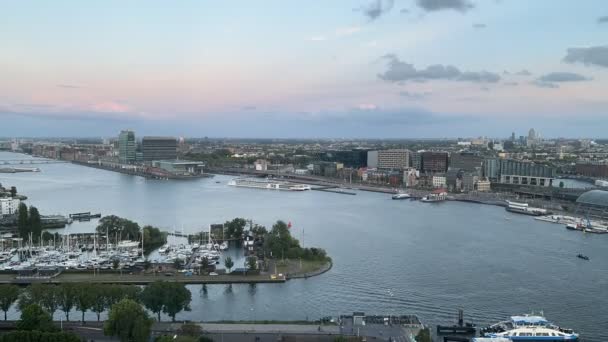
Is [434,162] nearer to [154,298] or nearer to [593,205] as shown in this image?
[593,205]

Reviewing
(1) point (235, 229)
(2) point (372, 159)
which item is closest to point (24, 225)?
(1) point (235, 229)

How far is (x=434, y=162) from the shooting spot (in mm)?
29391

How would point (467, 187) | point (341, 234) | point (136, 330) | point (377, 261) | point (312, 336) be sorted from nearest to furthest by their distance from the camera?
point (136, 330)
point (312, 336)
point (377, 261)
point (341, 234)
point (467, 187)

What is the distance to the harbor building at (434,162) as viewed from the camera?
95.0ft

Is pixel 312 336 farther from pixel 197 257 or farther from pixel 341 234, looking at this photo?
pixel 341 234

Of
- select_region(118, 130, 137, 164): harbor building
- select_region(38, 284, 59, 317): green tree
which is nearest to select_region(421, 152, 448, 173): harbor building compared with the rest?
select_region(118, 130, 137, 164): harbor building

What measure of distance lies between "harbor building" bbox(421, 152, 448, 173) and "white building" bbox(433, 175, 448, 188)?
4.43 m

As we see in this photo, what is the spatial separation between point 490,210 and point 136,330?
A: 1447 cm

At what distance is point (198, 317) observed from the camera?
277 inches

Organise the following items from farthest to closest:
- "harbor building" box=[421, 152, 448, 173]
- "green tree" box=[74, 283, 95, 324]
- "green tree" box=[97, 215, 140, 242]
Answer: "harbor building" box=[421, 152, 448, 173] → "green tree" box=[97, 215, 140, 242] → "green tree" box=[74, 283, 95, 324]

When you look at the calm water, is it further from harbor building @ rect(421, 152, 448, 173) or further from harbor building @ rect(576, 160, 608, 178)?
harbor building @ rect(576, 160, 608, 178)

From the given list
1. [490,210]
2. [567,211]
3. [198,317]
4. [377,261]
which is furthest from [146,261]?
[567,211]

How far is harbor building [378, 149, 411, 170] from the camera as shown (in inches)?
1203

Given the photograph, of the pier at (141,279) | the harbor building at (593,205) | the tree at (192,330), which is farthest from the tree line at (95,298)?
the harbor building at (593,205)
